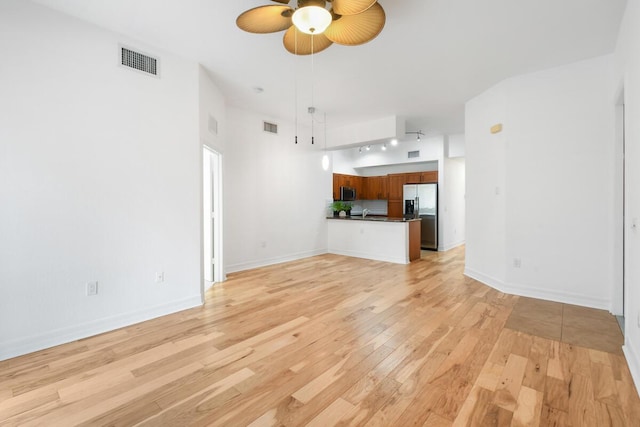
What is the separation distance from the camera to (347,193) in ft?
27.3

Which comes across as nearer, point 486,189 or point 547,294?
point 547,294

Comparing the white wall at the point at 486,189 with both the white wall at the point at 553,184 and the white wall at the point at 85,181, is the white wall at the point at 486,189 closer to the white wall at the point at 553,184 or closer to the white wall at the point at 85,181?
the white wall at the point at 553,184

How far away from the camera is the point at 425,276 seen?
15.9ft

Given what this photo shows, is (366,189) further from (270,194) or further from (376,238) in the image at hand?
(270,194)

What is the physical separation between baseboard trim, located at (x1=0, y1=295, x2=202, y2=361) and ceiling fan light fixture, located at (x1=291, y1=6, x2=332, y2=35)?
10.2ft

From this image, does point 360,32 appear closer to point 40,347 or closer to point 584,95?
point 584,95

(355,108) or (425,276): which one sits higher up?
(355,108)

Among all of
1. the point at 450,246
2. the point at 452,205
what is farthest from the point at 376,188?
the point at 450,246

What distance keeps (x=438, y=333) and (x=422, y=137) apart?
19.1 ft

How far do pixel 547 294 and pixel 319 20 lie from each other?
162 inches

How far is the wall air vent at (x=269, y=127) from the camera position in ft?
18.6

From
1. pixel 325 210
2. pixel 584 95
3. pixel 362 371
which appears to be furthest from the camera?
pixel 325 210

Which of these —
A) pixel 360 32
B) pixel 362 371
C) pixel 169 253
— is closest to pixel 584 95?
pixel 360 32

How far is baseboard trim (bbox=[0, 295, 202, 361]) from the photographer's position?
2363 mm
